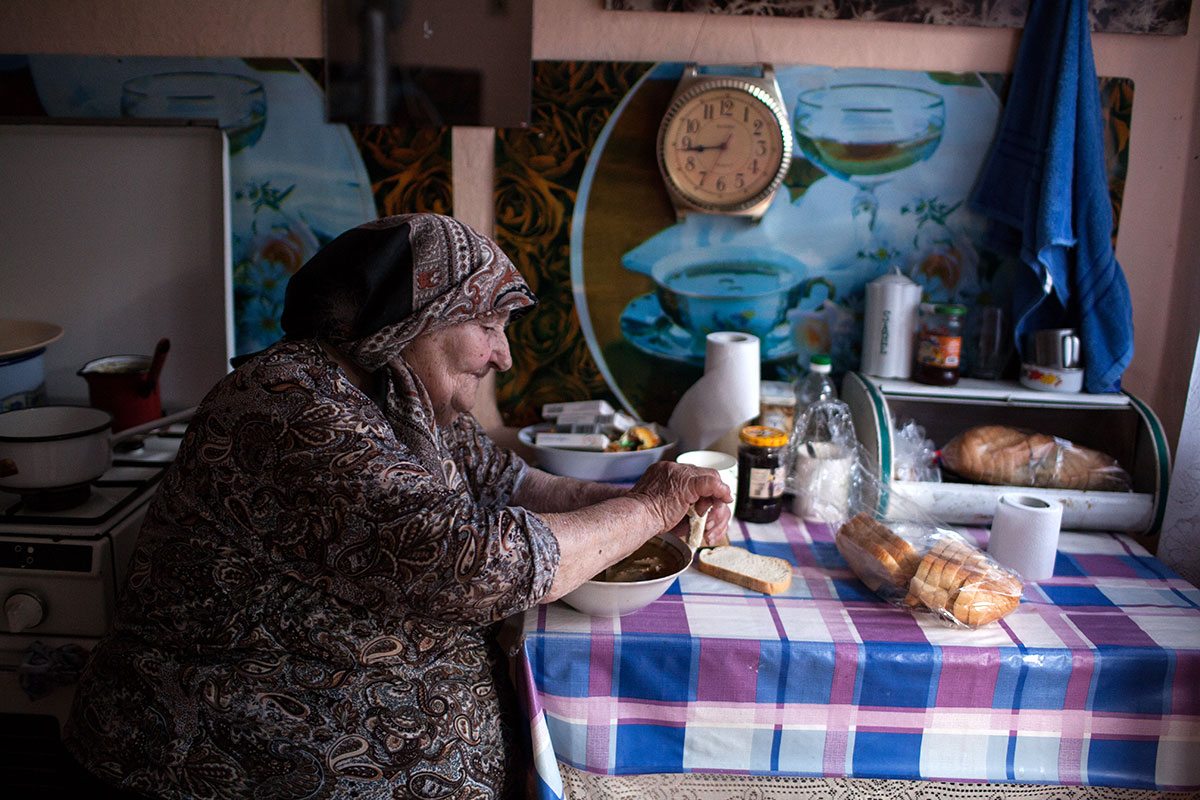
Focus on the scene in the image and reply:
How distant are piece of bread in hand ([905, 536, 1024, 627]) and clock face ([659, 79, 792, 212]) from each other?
955 mm

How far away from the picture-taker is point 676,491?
1.50m

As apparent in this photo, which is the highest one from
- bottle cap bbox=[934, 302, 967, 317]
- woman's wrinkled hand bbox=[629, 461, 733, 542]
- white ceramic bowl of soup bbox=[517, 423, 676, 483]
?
bottle cap bbox=[934, 302, 967, 317]

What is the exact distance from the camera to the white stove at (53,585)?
163cm

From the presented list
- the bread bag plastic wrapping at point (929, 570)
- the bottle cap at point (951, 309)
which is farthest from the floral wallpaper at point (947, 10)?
the bread bag plastic wrapping at point (929, 570)

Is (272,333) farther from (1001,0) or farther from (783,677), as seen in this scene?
(1001,0)

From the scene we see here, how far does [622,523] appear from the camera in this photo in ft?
4.56

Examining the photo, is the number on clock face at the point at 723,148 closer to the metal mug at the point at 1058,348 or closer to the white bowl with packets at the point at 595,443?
the white bowl with packets at the point at 595,443

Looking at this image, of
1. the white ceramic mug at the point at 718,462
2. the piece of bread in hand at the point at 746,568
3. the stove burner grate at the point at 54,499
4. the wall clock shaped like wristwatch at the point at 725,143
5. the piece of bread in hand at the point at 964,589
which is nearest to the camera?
the piece of bread in hand at the point at 964,589

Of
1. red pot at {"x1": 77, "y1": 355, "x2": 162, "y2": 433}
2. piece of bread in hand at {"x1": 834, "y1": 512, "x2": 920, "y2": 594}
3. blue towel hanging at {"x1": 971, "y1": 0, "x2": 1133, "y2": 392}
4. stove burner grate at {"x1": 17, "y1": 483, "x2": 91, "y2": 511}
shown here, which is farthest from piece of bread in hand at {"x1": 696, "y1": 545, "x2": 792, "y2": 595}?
red pot at {"x1": 77, "y1": 355, "x2": 162, "y2": 433}

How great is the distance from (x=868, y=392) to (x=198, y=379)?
161 centimetres

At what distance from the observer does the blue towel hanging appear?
1.93m

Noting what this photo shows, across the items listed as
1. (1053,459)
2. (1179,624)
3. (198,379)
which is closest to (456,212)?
(198,379)

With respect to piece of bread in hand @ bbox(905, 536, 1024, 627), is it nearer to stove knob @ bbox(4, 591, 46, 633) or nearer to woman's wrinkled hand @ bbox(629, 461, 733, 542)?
woman's wrinkled hand @ bbox(629, 461, 733, 542)

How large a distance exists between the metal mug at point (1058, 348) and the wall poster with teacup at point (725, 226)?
186mm
